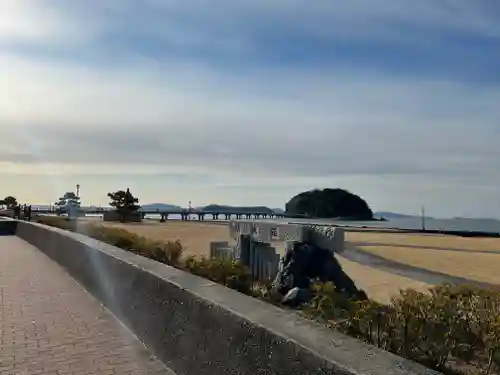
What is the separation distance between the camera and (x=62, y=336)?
578 centimetres

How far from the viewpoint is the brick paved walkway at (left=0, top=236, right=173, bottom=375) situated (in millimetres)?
4754

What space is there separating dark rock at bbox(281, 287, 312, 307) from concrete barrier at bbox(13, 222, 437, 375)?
7.23 feet

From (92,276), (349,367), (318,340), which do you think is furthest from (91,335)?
(349,367)

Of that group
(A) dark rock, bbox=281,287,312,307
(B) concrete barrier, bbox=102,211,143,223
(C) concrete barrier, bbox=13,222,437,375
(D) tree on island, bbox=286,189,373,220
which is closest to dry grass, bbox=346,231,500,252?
(A) dark rock, bbox=281,287,312,307

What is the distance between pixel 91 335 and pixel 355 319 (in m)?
2.67

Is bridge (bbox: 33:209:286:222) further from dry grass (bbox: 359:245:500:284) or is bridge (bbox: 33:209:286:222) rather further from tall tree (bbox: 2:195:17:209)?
dry grass (bbox: 359:245:500:284)

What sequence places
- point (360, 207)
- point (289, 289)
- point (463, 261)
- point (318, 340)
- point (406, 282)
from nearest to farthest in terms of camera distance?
1. point (318, 340)
2. point (289, 289)
3. point (406, 282)
4. point (463, 261)
5. point (360, 207)

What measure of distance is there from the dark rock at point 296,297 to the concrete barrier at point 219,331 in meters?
2.20

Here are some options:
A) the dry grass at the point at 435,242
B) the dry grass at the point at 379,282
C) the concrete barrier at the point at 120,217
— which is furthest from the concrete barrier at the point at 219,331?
the concrete barrier at the point at 120,217

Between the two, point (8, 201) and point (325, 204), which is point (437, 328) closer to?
point (8, 201)

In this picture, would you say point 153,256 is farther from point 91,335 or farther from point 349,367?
point 349,367

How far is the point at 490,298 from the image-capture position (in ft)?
15.4

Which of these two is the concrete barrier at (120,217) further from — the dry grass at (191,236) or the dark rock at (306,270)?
the dark rock at (306,270)

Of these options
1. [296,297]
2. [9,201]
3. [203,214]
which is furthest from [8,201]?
[296,297]
